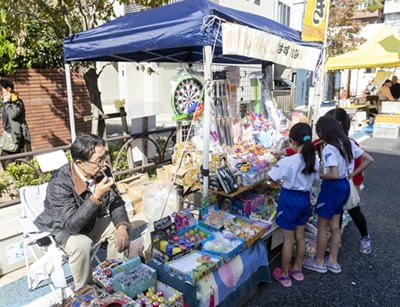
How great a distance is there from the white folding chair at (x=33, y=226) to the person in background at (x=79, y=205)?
8cm

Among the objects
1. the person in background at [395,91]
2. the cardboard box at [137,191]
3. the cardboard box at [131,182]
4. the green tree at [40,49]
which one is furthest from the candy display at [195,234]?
the person in background at [395,91]

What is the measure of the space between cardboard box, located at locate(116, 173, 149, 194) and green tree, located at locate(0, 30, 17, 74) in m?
4.11

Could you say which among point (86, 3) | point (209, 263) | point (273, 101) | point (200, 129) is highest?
point (86, 3)

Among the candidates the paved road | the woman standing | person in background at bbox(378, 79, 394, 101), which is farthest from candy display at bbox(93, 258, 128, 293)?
person in background at bbox(378, 79, 394, 101)

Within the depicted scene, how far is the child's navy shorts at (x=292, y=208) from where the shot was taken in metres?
2.80

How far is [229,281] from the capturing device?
243cm

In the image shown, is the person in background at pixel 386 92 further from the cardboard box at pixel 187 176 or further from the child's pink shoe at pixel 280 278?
the child's pink shoe at pixel 280 278

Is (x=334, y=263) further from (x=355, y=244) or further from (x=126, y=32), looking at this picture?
(x=126, y=32)

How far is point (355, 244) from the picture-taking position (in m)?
3.83

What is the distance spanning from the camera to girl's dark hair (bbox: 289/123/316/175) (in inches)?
107

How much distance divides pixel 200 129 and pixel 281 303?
2210 mm

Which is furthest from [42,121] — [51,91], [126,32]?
[126,32]

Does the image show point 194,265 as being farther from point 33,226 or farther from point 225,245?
point 33,226

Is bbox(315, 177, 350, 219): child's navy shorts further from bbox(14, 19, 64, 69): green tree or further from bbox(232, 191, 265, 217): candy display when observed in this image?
bbox(14, 19, 64, 69): green tree
